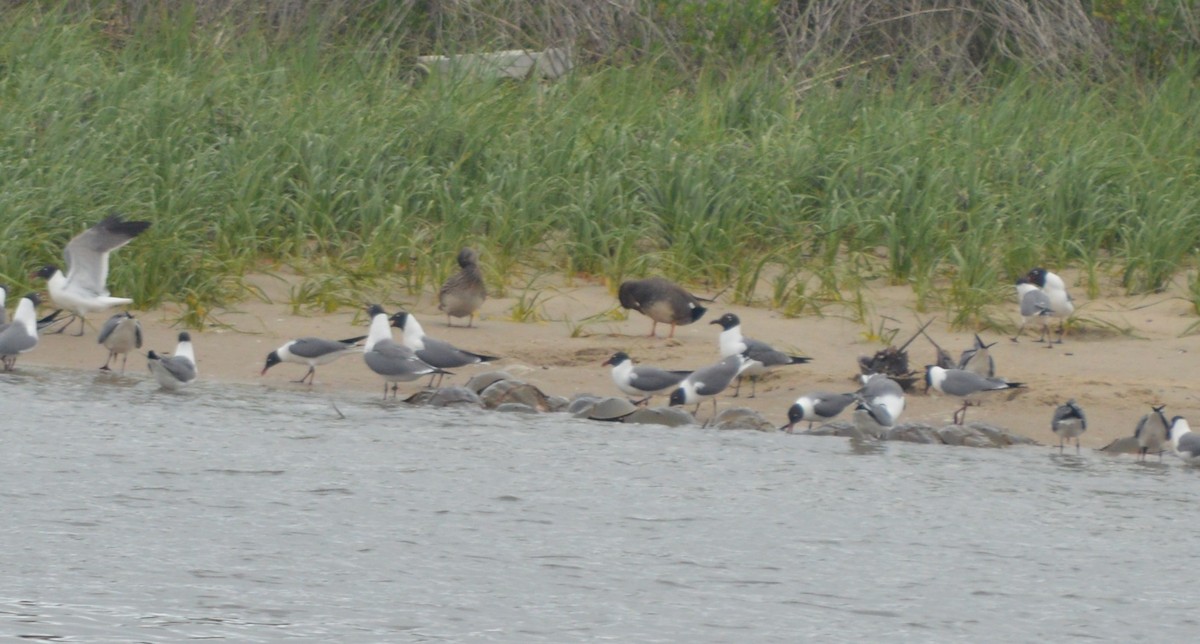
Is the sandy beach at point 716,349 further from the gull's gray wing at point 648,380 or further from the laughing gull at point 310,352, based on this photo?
the gull's gray wing at point 648,380

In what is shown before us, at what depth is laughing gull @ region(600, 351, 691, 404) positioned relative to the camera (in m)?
8.34

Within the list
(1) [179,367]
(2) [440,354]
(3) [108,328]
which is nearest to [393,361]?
(2) [440,354]

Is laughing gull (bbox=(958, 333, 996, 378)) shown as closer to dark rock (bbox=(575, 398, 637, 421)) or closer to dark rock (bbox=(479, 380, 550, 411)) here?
dark rock (bbox=(575, 398, 637, 421))

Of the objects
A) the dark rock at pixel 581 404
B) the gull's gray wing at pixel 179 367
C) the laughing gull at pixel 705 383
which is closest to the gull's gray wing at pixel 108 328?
the gull's gray wing at pixel 179 367

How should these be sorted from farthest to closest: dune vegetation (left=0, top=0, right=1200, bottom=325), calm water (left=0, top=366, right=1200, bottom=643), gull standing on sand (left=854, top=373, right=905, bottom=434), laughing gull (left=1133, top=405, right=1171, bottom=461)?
dune vegetation (left=0, top=0, right=1200, bottom=325) → gull standing on sand (left=854, top=373, right=905, bottom=434) → laughing gull (left=1133, top=405, right=1171, bottom=461) → calm water (left=0, top=366, right=1200, bottom=643)

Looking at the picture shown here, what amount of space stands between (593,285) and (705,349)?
0.98m

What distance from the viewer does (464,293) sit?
30.6 ft

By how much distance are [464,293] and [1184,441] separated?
3720 mm

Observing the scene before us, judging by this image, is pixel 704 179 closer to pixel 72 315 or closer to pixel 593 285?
pixel 593 285

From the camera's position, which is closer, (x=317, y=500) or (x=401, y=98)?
(x=317, y=500)

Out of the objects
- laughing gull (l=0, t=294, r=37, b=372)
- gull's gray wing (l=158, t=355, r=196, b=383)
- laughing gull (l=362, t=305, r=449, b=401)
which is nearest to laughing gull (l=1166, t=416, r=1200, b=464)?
laughing gull (l=362, t=305, r=449, b=401)

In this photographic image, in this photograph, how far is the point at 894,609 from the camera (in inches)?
206

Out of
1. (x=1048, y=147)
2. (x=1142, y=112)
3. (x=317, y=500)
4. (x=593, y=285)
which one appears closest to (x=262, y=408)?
(x=317, y=500)

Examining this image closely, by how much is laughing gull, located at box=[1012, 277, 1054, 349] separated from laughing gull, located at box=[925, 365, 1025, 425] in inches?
28.1
